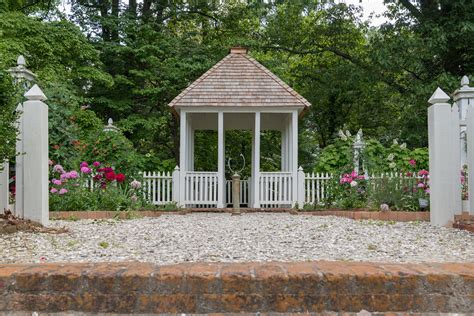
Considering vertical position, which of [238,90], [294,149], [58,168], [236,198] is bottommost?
[236,198]

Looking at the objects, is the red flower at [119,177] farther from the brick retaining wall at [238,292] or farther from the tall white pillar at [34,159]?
the brick retaining wall at [238,292]

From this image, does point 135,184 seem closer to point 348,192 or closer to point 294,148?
point 294,148

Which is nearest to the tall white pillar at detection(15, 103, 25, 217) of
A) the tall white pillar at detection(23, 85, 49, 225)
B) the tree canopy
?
the tall white pillar at detection(23, 85, 49, 225)

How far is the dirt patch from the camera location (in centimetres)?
428

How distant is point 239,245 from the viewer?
388 cm

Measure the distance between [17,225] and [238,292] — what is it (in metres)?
3.13

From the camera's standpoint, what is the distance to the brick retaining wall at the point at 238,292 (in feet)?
7.04

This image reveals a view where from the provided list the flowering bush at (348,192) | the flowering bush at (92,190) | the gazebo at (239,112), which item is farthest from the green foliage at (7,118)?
the flowering bush at (348,192)

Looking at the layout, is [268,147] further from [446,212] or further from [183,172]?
[446,212]

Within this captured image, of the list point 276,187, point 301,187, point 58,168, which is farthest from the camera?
point 276,187

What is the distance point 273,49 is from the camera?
1639 cm

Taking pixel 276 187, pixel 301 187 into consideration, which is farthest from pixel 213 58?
pixel 301 187

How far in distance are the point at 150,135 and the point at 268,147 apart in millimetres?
4589

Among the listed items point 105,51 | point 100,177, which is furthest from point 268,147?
point 100,177
